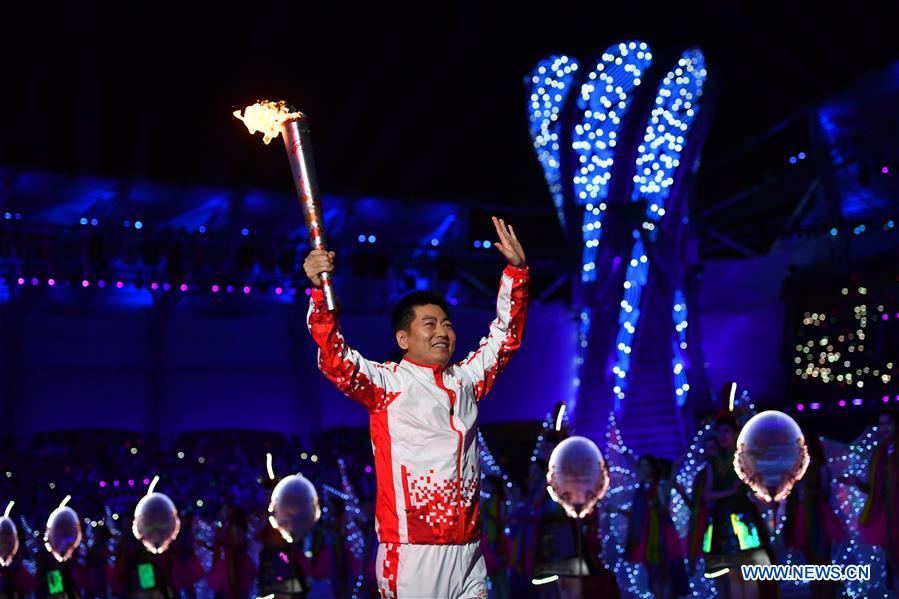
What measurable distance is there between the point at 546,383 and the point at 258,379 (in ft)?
14.5

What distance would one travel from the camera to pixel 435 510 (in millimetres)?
3729

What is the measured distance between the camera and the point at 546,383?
18.6 meters

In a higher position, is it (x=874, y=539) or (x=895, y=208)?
(x=895, y=208)

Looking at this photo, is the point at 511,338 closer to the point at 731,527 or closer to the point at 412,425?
the point at 412,425

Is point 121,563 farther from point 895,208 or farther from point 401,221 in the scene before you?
point 895,208

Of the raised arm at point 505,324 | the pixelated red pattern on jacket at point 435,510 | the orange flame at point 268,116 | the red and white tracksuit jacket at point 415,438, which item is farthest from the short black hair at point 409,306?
the orange flame at point 268,116

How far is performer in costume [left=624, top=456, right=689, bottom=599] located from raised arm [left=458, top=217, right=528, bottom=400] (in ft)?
18.5

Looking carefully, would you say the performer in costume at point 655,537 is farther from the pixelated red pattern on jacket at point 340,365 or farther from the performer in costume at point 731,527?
the pixelated red pattern on jacket at point 340,365

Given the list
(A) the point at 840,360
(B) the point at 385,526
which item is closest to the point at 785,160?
(A) the point at 840,360

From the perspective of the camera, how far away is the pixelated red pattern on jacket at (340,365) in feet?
12.1

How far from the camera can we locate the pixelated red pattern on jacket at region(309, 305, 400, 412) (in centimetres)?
370

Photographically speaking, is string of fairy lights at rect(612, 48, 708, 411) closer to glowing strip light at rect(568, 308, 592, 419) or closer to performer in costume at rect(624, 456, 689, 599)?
glowing strip light at rect(568, 308, 592, 419)

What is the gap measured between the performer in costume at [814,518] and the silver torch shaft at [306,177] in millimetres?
5730

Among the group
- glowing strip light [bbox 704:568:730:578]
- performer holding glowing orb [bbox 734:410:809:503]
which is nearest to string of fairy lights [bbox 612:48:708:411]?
glowing strip light [bbox 704:568:730:578]
